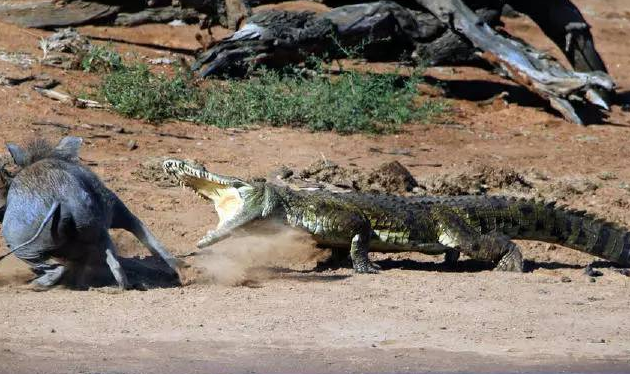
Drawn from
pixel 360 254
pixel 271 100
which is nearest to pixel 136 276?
pixel 360 254

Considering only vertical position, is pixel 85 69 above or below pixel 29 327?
below

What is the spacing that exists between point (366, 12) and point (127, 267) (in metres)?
7.80

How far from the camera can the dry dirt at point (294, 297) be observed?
21.6 feet

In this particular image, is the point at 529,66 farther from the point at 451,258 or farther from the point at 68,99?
the point at 451,258

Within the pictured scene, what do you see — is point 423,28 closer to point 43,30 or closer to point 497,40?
point 497,40

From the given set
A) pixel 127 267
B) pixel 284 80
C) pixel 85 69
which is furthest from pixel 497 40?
pixel 127 267

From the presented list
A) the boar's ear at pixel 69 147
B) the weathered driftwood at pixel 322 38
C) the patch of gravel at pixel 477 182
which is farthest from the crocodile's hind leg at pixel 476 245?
the weathered driftwood at pixel 322 38

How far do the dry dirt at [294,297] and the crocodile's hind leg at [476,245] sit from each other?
0.15m

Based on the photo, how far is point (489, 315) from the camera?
7574 mm

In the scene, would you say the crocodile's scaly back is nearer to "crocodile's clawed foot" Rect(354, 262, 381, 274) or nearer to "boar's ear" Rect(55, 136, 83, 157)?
"crocodile's clawed foot" Rect(354, 262, 381, 274)

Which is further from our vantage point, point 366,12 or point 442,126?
point 366,12

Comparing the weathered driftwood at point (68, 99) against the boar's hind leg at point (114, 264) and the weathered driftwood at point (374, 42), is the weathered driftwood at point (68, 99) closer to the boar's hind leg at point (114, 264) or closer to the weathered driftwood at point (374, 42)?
the weathered driftwood at point (374, 42)

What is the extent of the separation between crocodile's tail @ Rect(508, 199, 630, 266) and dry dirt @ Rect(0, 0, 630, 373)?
0.71 feet

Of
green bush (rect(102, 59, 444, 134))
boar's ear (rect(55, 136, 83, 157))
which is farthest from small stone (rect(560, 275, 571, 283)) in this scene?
green bush (rect(102, 59, 444, 134))
